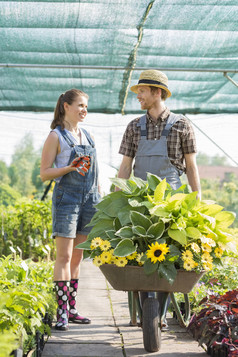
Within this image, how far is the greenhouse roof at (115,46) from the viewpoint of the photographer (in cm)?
382

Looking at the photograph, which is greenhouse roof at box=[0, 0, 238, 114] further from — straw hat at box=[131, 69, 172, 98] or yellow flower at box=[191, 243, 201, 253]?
yellow flower at box=[191, 243, 201, 253]

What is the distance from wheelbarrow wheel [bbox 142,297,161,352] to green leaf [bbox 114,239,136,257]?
35 cm

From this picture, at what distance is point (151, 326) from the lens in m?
2.71

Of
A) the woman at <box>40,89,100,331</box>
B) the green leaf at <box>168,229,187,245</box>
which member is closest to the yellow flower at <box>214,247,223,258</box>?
the green leaf at <box>168,229,187,245</box>

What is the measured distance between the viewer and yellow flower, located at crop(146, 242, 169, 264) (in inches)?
100

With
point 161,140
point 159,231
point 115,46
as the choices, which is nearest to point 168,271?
point 159,231

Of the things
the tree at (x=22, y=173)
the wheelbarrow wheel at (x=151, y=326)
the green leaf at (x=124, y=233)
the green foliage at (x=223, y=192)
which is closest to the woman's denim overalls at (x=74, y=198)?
the green leaf at (x=124, y=233)

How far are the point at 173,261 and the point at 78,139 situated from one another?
1.28 metres

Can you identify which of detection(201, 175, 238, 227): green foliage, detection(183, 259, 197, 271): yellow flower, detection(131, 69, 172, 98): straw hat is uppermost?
detection(201, 175, 238, 227): green foliage

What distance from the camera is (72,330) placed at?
3246mm

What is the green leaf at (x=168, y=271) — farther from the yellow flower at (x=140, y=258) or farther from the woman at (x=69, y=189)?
the woman at (x=69, y=189)

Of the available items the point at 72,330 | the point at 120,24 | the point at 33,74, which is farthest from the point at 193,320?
the point at 33,74

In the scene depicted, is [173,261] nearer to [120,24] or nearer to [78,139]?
[78,139]

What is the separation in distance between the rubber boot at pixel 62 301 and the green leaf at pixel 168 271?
957mm
